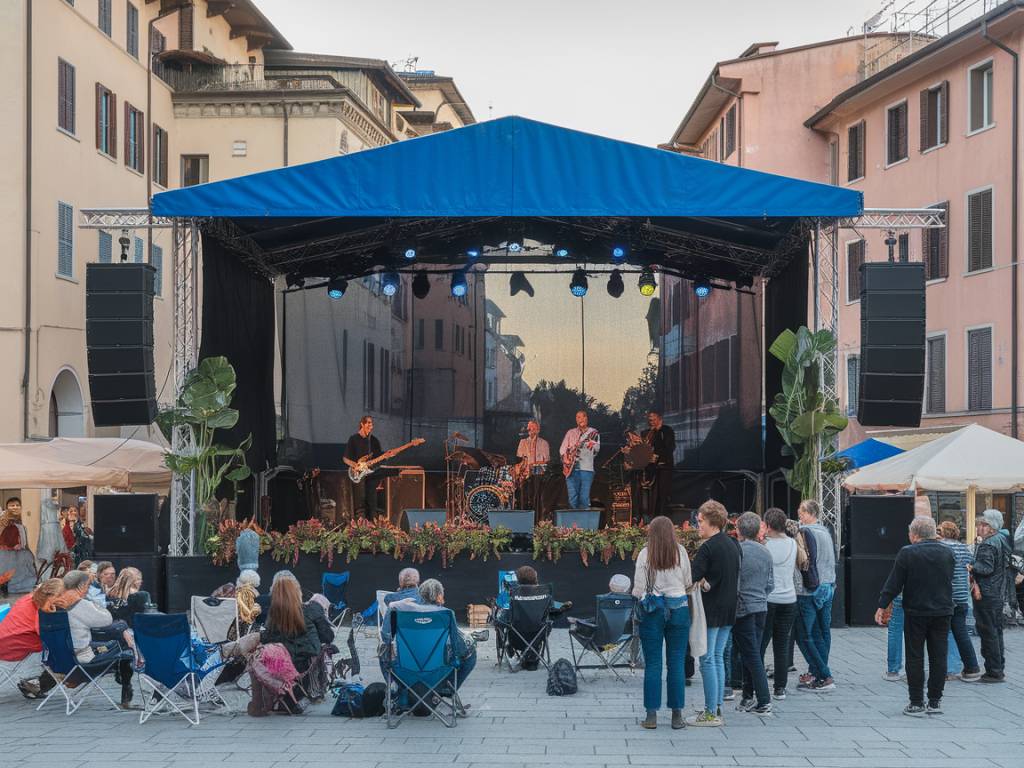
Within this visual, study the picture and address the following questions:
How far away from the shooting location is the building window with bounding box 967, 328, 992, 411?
25.4 meters

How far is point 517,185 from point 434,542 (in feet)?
12.9

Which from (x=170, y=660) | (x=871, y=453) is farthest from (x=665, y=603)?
(x=871, y=453)

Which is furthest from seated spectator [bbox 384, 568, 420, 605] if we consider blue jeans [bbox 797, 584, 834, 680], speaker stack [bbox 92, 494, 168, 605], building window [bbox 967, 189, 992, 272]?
building window [bbox 967, 189, 992, 272]

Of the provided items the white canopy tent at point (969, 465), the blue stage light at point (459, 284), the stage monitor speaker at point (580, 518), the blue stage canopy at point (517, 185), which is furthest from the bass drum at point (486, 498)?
the blue stage canopy at point (517, 185)

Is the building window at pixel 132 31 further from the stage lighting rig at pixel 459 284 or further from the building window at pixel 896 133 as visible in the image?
the building window at pixel 896 133

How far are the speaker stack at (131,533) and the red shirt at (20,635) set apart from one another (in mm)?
4574

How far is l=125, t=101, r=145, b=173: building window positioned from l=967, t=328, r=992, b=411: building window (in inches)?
719

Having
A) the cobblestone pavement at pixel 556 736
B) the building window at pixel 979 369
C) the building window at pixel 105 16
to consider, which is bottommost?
the cobblestone pavement at pixel 556 736

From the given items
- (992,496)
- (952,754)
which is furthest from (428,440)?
(952,754)

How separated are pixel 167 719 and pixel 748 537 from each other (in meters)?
4.15

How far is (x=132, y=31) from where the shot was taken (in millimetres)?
30453

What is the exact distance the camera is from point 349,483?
20.0m

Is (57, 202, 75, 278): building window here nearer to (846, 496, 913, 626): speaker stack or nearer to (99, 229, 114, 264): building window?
(99, 229, 114, 264): building window

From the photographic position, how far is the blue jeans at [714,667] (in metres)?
8.61
